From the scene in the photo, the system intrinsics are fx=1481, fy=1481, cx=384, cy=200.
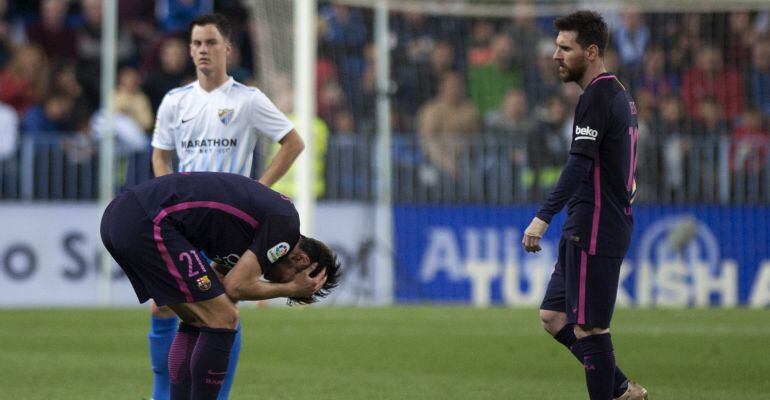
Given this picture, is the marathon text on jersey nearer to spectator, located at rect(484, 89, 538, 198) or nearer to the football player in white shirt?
the football player in white shirt

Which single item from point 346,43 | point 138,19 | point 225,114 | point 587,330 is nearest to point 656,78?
point 346,43

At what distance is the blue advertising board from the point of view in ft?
56.8

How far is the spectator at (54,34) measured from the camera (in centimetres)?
1969

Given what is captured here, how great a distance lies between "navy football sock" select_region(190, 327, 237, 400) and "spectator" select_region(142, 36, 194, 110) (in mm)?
11849

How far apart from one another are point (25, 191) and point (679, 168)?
7.77 meters

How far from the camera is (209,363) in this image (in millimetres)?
6500

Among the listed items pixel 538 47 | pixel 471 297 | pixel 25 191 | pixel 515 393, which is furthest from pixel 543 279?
pixel 515 393

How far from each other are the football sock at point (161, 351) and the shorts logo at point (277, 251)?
188cm

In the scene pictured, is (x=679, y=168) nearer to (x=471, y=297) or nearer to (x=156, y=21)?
(x=471, y=297)

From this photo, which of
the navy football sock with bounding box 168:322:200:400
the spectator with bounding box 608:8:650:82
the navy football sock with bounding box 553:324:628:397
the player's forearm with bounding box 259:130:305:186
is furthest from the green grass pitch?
the spectator with bounding box 608:8:650:82

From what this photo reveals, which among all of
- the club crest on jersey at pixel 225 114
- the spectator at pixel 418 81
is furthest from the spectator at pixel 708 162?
the club crest on jersey at pixel 225 114

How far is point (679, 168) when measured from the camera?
17.4 meters

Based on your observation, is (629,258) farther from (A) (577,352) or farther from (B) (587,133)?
(B) (587,133)

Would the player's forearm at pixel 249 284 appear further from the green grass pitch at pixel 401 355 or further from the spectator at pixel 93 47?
the spectator at pixel 93 47
